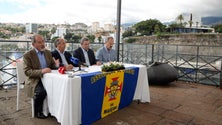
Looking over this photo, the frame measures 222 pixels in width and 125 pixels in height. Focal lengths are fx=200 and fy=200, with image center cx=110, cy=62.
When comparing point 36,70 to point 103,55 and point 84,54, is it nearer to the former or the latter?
point 84,54

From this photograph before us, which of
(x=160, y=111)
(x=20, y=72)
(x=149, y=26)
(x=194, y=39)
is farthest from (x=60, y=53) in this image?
(x=149, y=26)

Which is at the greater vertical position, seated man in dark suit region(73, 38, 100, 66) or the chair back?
seated man in dark suit region(73, 38, 100, 66)

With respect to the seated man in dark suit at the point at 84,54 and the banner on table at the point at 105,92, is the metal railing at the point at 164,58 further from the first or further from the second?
the banner on table at the point at 105,92

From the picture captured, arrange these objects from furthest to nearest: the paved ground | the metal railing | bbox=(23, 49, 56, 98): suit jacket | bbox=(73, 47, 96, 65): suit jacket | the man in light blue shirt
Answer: the metal railing → the man in light blue shirt → bbox=(73, 47, 96, 65): suit jacket → the paved ground → bbox=(23, 49, 56, 98): suit jacket

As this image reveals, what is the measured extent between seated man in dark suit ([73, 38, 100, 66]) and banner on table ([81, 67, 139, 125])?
0.74 metres

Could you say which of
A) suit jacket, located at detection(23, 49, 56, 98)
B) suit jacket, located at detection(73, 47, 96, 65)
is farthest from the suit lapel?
suit jacket, located at detection(73, 47, 96, 65)

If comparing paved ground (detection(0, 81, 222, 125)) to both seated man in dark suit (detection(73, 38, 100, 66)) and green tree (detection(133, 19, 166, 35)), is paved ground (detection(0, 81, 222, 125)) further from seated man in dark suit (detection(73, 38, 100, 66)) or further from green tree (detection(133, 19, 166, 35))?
green tree (detection(133, 19, 166, 35))

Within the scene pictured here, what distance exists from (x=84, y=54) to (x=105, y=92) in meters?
1.14

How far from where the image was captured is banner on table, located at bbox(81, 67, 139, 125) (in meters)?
2.43

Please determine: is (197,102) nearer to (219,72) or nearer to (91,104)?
(219,72)

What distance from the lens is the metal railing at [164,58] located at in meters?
4.38

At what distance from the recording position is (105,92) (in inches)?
106

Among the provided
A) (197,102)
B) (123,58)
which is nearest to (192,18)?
(123,58)

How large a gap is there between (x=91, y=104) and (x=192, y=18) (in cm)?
5835
